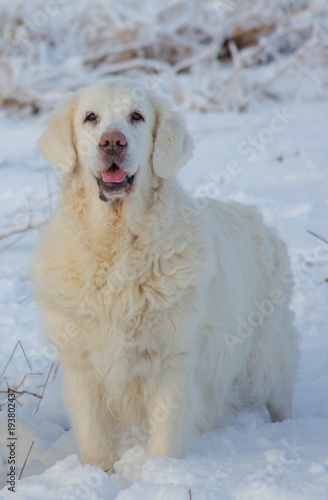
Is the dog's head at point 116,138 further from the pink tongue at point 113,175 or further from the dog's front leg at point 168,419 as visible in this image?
the dog's front leg at point 168,419

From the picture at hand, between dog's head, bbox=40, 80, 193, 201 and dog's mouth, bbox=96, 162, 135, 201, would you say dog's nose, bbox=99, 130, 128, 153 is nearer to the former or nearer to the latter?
dog's head, bbox=40, 80, 193, 201

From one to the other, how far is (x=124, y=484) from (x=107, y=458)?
30cm

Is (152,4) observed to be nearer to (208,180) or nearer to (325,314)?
(208,180)

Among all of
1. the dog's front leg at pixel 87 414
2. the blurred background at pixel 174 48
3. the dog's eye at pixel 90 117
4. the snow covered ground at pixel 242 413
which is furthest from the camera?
the blurred background at pixel 174 48

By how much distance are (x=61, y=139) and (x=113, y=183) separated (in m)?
0.43

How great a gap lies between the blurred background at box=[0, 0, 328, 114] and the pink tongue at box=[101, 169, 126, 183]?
754 centimetres

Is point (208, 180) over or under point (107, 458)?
over

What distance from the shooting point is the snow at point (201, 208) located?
2.50m

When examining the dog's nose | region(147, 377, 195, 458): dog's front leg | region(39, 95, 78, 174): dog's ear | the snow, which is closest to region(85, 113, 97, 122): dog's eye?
region(39, 95, 78, 174): dog's ear

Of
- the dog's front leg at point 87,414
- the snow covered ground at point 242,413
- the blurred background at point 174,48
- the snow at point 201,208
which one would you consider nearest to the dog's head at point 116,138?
the snow at point 201,208

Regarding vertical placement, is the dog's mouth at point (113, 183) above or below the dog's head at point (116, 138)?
below

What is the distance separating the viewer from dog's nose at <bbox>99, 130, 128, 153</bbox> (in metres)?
2.85

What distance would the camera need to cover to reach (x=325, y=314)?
4.80 meters

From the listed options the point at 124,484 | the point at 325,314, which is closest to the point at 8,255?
the point at 325,314
